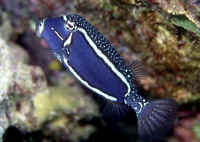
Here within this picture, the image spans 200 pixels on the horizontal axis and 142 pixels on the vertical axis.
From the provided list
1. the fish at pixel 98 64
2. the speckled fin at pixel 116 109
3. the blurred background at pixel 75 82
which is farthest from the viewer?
the blurred background at pixel 75 82

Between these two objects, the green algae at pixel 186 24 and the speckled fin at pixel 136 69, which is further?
the speckled fin at pixel 136 69

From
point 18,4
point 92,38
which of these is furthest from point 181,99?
point 18,4

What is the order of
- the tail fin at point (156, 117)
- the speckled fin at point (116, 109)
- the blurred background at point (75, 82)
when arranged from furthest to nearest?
the blurred background at point (75, 82) < the speckled fin at point (116, 109) < the tail fin at point (156, 117)

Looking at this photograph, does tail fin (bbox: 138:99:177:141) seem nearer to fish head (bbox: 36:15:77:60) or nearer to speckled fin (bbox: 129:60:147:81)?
speckled fin (bbox: 129:60:147:81)

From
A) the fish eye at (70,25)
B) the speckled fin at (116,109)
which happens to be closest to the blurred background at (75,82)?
the fish eye at (70,25)

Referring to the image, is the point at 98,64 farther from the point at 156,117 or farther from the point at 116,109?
the point at 156,117

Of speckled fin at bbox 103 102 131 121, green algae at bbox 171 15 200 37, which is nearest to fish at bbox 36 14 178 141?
speckled fin at bbox 103 102 131 121

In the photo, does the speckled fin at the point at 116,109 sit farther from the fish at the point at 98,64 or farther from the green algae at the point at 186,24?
the green algae at the point at 186,24
